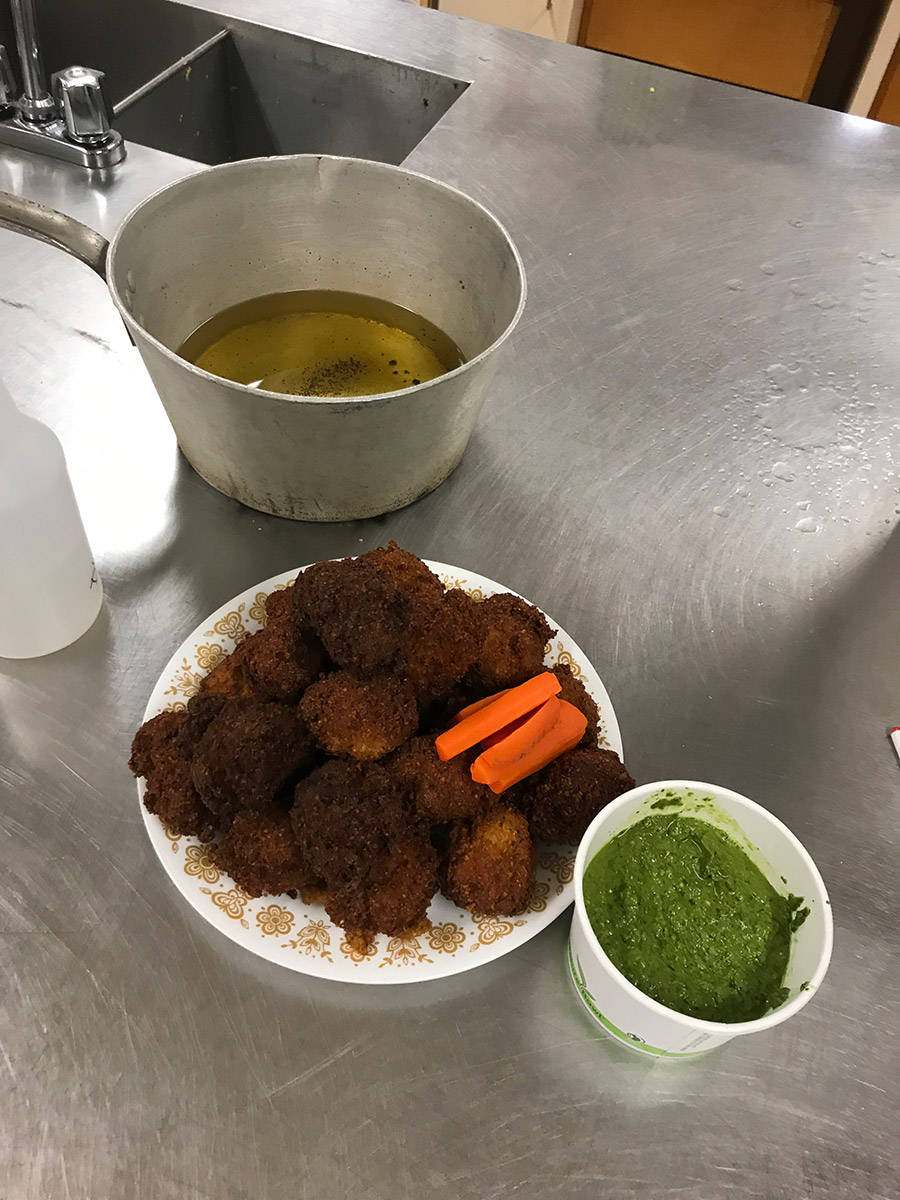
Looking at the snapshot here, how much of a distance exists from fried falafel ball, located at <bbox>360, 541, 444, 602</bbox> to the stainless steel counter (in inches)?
8.7

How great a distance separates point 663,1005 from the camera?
25.3 inches

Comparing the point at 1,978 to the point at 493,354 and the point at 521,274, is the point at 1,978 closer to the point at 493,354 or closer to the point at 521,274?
the point at 493,354

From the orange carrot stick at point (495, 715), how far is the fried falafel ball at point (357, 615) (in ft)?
0.30

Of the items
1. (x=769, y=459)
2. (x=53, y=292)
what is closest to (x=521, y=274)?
(x=769, y=459)

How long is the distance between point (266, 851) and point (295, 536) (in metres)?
0.49

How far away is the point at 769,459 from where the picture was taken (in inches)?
49.8

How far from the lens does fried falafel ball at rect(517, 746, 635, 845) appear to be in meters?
0.75

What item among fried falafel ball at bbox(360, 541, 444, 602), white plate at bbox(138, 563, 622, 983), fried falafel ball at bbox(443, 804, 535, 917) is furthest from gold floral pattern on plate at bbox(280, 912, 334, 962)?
fried falafel ball at bbox(360, 541, 444, 602)

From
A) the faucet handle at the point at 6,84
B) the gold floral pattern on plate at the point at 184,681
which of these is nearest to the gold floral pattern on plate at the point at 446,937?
the gold floral pattern on plate at the point at 184,681

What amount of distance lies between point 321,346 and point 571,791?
748 mm

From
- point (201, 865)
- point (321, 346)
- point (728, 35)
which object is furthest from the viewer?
point (728, 35)

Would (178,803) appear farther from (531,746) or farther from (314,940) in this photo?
(531,746)

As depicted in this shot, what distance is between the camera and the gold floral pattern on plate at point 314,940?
2.33ft

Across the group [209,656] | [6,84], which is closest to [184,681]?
[209,656]
